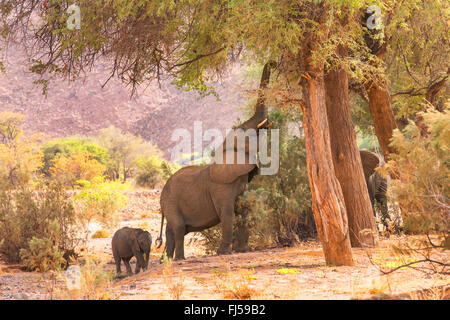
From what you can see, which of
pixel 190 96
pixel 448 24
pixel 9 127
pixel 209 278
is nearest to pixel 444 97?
pixel 448 24

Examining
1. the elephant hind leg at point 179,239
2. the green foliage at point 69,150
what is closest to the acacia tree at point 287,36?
the elephant hind leg at point 179,239

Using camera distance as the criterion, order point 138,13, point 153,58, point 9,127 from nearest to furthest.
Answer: point 138,13 → point 153,58 → point 9,127

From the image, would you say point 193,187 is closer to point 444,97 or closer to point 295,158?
point 295,158

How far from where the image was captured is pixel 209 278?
21.7 feet

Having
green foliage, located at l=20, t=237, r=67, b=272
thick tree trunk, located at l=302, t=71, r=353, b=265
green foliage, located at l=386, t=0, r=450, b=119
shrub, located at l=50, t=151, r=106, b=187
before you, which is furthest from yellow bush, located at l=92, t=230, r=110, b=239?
shrub, located at l=50, t=151, r=106, b=187

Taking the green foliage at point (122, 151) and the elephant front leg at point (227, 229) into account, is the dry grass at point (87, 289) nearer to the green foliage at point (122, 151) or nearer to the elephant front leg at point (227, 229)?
the elephant front leg at point (227, 229)

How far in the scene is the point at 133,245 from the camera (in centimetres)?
894

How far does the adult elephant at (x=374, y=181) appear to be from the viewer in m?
12.9

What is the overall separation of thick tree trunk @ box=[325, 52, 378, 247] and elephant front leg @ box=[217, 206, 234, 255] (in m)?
2.07

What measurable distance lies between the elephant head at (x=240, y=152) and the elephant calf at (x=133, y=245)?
1901 mm

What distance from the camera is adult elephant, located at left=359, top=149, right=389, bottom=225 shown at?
12945mm

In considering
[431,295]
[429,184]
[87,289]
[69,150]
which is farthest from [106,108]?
[431,295]

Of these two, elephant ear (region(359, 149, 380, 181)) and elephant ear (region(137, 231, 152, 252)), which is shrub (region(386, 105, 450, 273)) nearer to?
elephant ear (region(137, 231, 152, 252))

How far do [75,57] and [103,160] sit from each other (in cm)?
3241
